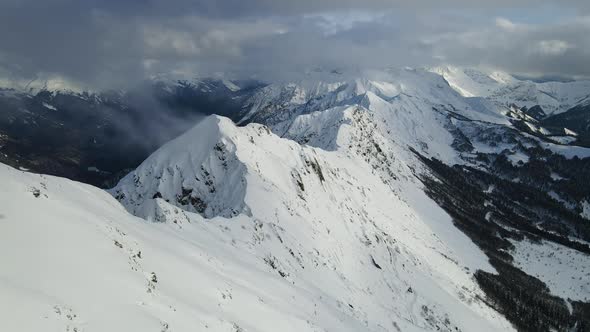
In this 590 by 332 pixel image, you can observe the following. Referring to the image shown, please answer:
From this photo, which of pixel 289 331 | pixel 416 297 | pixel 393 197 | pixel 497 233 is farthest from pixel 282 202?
→ pixel 497 233

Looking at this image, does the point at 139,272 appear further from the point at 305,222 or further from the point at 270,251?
the point at 305,222

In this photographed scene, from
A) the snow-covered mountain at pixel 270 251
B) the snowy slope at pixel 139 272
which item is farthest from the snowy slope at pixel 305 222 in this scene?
the snowy slope at pixel 139 272

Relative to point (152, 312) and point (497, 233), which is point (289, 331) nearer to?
point (152, 312)

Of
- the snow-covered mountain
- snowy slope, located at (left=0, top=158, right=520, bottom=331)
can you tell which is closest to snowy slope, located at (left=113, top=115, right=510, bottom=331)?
Result: the snow-covered mountain

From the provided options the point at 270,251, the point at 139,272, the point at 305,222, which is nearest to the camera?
the point at 139,272

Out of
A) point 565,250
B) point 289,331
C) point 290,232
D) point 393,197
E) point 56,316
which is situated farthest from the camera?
point 565,250

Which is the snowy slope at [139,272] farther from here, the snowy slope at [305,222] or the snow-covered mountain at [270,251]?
the snowy slope at [305,222]

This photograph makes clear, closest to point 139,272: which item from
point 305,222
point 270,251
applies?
point 270,251
